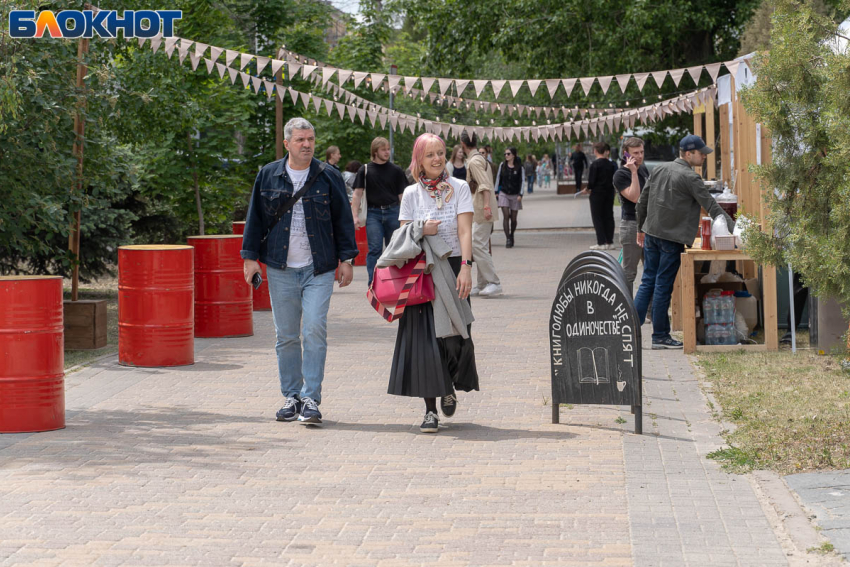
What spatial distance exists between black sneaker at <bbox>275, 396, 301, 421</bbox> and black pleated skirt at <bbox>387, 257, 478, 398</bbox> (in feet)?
2.40

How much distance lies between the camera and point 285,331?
7535 millimetres

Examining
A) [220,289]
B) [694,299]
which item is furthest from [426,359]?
[220,289]

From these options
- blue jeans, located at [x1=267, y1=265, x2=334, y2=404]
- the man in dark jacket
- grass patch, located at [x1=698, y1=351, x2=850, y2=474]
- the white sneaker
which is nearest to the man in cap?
grass patch, located at [x1=698, y1=351, x2=850, y2=474]

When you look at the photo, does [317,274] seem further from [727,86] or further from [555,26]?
[555,26]

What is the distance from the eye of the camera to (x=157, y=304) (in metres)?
9.69

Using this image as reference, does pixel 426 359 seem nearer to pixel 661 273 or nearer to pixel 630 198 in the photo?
pixel 661 273

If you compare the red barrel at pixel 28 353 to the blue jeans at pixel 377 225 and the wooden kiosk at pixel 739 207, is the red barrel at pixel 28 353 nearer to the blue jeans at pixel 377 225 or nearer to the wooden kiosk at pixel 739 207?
the wooden kiosk at pixel 739 207

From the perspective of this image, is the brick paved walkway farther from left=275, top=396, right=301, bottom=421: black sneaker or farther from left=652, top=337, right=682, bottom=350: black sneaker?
left=652, top=337, right=682, bottom=350: black sneaker

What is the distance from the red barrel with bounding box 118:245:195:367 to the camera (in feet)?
31.8

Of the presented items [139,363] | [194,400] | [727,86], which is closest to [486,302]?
[727,86]

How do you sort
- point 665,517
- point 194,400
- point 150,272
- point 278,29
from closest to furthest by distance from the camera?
point 665,517 → point 194,400 → point 150,272 → point 278,29

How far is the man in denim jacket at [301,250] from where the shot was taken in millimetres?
7379

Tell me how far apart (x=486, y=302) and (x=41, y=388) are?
755 cm

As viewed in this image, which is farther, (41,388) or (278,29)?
(278,29)
